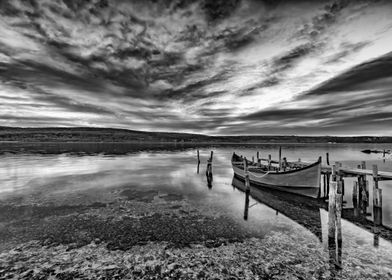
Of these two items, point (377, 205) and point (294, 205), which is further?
point (294, 205)

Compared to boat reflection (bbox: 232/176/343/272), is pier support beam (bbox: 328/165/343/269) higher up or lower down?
higher up

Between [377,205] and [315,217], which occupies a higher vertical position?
[377,205]

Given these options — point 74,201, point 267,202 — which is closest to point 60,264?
point 74,201

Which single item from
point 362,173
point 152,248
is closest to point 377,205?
point 362,173

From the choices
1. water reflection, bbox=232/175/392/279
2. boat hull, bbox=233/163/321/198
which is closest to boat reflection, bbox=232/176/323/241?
water reflection, bbox=232/175/392/279

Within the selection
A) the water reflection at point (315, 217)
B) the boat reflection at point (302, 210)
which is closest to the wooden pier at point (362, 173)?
the water reflection at point (315, 217)

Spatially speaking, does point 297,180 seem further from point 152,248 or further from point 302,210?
point 152,248

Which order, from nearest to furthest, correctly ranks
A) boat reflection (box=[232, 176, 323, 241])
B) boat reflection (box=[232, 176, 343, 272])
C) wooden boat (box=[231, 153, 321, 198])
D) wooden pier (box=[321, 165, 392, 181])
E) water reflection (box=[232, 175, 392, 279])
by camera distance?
boat reflection (box=[232, 176, 343, 272]), water reflection (box=[232, 175, 392, 279]), boat reflection (box=[232, 176, 323, 241]), wooden pier (box=[321, 165, 392, 181]), wooden boat (box=[231, 153, 321, 198])

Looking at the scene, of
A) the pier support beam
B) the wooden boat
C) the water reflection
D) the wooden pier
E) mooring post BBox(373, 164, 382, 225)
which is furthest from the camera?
the wooden boat

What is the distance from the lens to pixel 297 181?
1817cm

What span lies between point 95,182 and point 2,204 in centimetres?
877

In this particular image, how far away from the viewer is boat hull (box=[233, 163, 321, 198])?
16891mm

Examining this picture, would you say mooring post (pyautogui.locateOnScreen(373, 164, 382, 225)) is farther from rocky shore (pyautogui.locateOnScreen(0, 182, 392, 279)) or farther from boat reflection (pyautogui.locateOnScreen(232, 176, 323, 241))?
rocky shore (pyautogui.locateOnScreen(0, 182, 392, 279))

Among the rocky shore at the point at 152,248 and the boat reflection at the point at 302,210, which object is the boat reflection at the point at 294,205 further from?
the rocky shore at the point at 152,248
